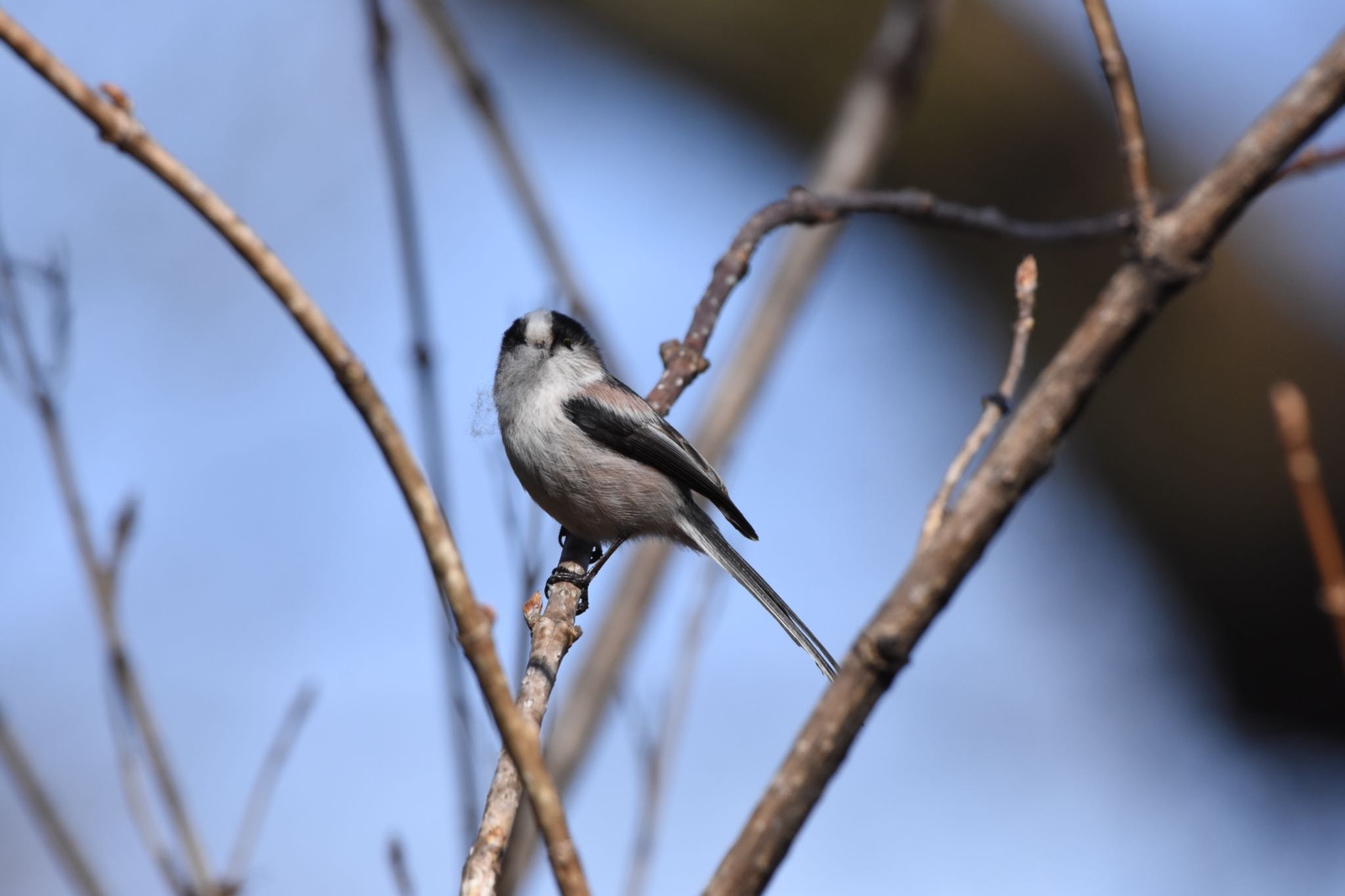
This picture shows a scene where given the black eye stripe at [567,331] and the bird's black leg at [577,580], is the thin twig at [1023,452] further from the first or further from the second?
the black eye stripe at [567,331]

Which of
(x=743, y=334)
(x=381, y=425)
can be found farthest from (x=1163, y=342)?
(x=381, y=425)

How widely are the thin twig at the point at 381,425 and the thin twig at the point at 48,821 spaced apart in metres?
1.20

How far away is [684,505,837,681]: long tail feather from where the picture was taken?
8.24 feet

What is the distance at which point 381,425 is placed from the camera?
2.96 ft

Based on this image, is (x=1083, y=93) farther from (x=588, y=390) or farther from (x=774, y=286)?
(x=588, y=390)

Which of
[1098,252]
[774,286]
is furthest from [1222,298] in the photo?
[774,286]

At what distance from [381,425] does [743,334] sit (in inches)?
84.2

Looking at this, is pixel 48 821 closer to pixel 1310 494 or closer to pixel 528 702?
pixel 528 702

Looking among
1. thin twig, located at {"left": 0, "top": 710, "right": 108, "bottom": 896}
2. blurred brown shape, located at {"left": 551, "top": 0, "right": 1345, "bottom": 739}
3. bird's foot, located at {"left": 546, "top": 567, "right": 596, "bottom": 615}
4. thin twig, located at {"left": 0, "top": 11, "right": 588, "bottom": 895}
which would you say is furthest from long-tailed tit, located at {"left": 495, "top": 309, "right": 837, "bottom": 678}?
blurred brown shape, located at {"left": 551, "top": 0, "right": 1345, "bottom": 739}

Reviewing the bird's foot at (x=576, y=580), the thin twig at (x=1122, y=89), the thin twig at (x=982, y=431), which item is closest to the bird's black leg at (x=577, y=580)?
the bird's foot at (x=576, y=580)

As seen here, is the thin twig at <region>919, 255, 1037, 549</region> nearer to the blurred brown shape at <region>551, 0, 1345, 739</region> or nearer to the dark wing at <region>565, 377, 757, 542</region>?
the dark wing at <region>565, 377, 757, 542</region>

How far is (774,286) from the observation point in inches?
117

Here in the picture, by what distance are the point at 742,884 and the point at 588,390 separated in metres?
2.31

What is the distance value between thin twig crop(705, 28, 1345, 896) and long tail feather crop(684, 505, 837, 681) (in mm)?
1586
